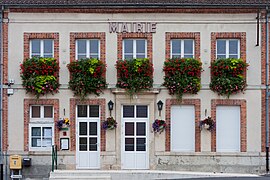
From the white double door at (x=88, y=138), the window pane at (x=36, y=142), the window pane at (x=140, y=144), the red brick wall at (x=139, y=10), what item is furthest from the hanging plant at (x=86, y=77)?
the window pane at (x=140, y=144)

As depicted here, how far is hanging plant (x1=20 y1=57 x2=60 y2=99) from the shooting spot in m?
18.6

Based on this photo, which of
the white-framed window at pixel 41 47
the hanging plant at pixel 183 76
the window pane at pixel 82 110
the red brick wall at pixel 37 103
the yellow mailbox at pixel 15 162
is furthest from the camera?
the white-framed window at pixel 41 47

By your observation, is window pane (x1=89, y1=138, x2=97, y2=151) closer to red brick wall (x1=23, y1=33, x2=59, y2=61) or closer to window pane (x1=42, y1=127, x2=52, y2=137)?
window pane (x1=42, y1=127, x2=52, y2=137)

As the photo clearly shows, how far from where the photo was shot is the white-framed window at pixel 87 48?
62.8 feet

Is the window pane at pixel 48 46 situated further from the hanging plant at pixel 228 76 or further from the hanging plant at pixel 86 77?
the hanging plant at pixel 228 76

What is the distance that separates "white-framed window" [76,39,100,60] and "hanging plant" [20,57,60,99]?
43.4 inches

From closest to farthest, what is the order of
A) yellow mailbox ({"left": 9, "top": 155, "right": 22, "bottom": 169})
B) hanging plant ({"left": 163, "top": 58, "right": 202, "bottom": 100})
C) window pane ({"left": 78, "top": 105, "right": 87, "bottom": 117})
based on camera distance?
yellow mailbox ({"left": 9, "top": 155, "right": 22, "bottom": 169}) < hanging plant ({"left": 163, "top": 58, "right": 202, "bottom": 100}) < window pane ({"left": 78, "top": 105, "right": 87, "bottom": 117})

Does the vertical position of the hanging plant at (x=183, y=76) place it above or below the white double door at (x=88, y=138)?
above

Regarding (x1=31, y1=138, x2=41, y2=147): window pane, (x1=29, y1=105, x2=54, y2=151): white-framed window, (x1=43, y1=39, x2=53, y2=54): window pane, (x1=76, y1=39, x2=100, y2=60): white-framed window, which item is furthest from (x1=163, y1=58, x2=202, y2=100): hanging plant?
(x1=31, y1=138, x2=41, y2=147): window pane

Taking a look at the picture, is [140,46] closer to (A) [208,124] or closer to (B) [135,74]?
(B) [135,74]

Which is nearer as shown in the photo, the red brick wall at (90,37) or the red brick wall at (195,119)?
the red brick wall at (195,119)

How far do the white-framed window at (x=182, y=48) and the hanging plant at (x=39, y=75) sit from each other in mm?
4755

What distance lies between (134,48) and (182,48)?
6.36 ft

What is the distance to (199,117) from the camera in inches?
742
